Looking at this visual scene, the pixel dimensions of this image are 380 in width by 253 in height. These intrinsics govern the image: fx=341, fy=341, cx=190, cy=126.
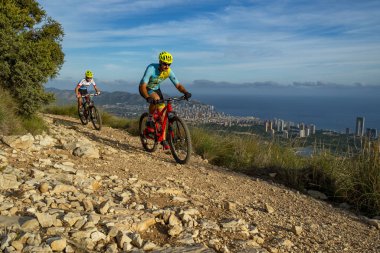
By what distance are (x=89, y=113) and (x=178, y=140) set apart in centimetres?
548

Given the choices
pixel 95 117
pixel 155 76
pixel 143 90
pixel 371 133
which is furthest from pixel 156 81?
pixel 95 117

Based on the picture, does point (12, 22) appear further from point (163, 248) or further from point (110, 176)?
point (163, 248)

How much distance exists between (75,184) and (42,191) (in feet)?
1.79

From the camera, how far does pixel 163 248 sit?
3.01 metres

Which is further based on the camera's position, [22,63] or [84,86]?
[84,86]

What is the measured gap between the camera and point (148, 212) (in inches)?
145

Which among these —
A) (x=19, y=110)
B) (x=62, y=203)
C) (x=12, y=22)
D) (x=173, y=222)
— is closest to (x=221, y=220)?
(x=173, y=222)

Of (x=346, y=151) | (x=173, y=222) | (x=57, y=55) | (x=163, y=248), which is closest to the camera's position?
(x=163, y=248)

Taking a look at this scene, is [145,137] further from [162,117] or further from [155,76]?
[155,76]

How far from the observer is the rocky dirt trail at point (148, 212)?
119 inches

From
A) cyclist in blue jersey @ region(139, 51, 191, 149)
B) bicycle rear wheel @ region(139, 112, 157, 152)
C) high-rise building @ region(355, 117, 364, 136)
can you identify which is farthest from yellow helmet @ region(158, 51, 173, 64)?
high-rise building @ region(355, 117, 364, 136)

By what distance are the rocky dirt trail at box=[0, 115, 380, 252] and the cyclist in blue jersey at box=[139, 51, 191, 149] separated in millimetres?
1564

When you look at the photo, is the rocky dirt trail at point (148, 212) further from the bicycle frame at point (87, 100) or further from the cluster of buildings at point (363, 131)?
the bicycle frame at point (87, 100)

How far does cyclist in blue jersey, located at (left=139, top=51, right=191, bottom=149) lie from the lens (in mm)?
7039
